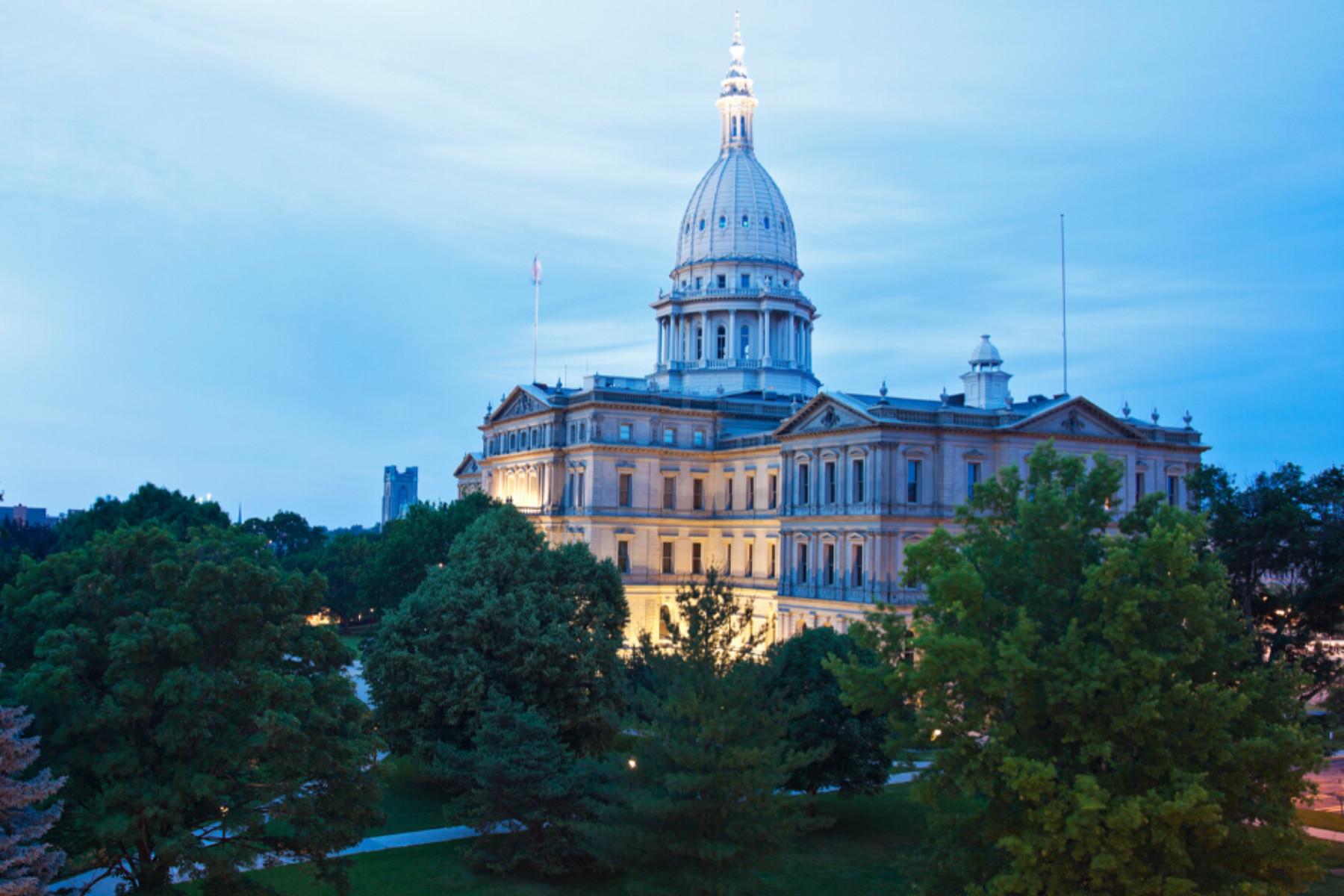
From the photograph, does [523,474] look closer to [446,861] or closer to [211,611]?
[446,861]

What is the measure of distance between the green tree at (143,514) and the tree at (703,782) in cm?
4176

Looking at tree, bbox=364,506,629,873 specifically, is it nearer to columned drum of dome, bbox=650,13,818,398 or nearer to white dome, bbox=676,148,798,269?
columned drum of dome, bbox=650,13,818,398

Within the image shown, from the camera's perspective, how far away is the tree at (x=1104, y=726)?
65.6 feet

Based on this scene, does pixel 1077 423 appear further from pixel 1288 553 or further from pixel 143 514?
pixel 143 514

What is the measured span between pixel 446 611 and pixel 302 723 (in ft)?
47.1

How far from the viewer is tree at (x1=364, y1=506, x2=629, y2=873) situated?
112 feet

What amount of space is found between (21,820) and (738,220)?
86265 mm

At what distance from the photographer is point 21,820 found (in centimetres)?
1877

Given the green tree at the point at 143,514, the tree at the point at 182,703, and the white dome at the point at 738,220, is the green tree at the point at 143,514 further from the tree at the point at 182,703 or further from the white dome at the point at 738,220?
the white dome at the point at 738,220

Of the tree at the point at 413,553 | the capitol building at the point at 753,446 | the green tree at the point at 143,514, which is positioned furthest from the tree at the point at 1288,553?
the green tree at the point at 143,514

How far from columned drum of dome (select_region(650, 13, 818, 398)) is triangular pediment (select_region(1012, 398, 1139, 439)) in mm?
30290

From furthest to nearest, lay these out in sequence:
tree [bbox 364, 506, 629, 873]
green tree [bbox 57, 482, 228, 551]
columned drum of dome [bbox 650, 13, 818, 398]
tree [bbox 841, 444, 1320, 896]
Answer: columned drum of dome [bbox 650, 13, 818, 398]
green tree [bbox 57, 482, 228, 551]
tree [bbox 364, 506, 629, 873]
tree [bbox 841, 444, 1320, 896]

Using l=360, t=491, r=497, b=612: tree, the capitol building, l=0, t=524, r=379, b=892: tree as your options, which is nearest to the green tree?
l=360, t=491, r=497, b=612: tree

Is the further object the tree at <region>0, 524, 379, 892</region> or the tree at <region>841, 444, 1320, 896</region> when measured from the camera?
the tree at <region>0, 524, 379, 892</region>
